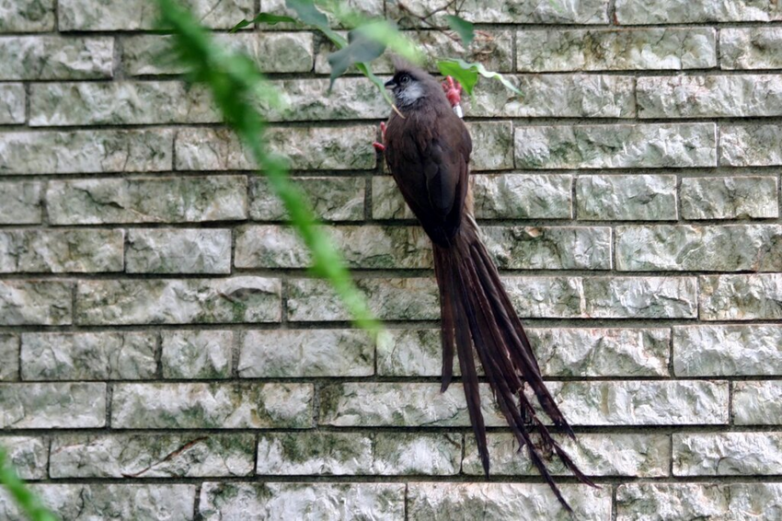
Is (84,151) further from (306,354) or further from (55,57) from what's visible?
(306,354)

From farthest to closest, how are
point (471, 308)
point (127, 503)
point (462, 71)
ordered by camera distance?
point (127, 503) < point (471, 308) < point (462, 71)

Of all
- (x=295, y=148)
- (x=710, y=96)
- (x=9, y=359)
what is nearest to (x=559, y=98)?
(x=710, y=96)

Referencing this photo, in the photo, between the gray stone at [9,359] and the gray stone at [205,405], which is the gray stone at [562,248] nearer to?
the gray stone at [205,405]

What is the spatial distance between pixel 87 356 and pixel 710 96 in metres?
2.00

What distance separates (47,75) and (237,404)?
1.14 m

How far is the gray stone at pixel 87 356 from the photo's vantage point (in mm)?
2646

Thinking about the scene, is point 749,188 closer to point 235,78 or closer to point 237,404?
point 237,404

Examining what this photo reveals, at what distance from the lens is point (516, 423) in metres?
2.49

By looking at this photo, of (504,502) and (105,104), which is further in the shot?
(105,104)

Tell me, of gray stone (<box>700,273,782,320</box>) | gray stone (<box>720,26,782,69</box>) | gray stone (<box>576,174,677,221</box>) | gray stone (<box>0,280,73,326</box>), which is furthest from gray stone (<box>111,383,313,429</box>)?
gray stone (<box>720,26,782,69</box>)

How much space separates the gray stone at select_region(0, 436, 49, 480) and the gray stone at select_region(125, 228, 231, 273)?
58 centimetres

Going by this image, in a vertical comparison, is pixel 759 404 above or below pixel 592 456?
above

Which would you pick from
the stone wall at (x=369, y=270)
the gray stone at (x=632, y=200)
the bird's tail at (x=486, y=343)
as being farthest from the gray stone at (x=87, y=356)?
the gray stone at (x=632, y=200)

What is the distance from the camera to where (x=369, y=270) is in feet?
8.64
